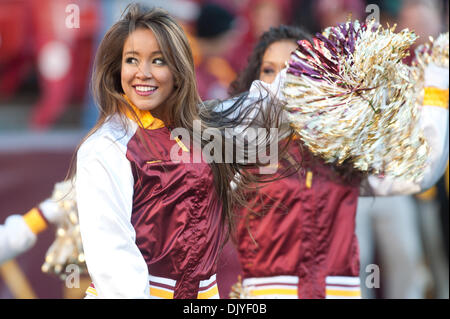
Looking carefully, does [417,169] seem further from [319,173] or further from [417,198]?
[417,198]

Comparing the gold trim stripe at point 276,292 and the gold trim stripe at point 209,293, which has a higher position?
the gold trim stripe at point 209,293

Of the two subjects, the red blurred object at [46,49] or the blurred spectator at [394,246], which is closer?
the blurred spectator at [394,246]

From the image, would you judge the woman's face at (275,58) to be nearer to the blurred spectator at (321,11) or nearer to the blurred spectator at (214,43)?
the blurred spectator at (321,11)

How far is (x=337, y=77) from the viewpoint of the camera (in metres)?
2.31

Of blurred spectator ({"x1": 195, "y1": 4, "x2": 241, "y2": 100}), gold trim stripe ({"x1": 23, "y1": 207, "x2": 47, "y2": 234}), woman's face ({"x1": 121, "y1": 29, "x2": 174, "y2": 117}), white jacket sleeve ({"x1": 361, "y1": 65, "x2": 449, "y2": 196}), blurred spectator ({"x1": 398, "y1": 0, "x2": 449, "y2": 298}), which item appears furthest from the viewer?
blurred spectator ({"x1": 195, "y1": 4, "x2": 241, "y2": 100})

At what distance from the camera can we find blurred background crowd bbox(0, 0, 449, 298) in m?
4.76

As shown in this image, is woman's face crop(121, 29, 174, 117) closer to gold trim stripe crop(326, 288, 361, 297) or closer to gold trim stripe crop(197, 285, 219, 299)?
gold trim stripe crop(197, 285, 219, 299)

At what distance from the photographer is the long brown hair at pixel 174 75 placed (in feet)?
7.45

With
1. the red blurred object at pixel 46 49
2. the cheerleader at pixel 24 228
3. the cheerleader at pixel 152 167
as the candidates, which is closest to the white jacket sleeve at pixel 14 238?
the cheerleader at pixel 24 228

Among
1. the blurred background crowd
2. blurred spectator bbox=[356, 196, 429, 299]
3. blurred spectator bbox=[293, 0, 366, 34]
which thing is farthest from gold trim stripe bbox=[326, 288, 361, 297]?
blurred spectator bbox=[293, 0, 366, 34]

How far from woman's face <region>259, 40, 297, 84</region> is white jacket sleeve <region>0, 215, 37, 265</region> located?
1.11m

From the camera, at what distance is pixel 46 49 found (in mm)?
5453
